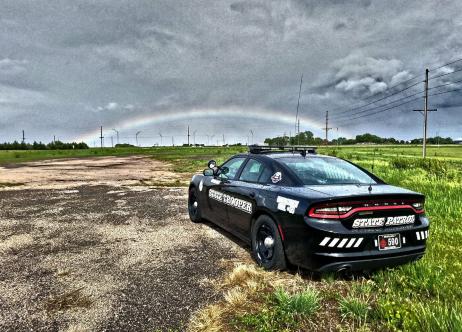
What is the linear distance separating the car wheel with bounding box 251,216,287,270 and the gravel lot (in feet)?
1.72

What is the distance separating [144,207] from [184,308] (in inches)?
217

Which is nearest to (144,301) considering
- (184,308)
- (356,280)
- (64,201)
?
(184,308)

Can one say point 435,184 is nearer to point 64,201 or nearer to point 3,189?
point 64,201

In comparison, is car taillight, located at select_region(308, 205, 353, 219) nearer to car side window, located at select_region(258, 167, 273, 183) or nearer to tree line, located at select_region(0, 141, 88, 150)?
car side window, located at select_region(258, 167, 273, 183)

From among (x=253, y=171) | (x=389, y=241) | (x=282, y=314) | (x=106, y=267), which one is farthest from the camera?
(x=253, y=171)

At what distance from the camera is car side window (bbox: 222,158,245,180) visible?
5.36 m

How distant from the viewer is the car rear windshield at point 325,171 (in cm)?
416

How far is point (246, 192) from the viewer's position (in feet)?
15.0

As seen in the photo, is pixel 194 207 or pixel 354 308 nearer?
pixel 354 308

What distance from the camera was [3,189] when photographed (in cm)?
1222

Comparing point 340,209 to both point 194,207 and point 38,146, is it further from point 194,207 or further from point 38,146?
point 38,146

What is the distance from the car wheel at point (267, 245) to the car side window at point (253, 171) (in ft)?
2.12

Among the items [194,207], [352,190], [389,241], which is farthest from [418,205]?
[194,207]

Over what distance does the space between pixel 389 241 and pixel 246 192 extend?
184 centimetres
